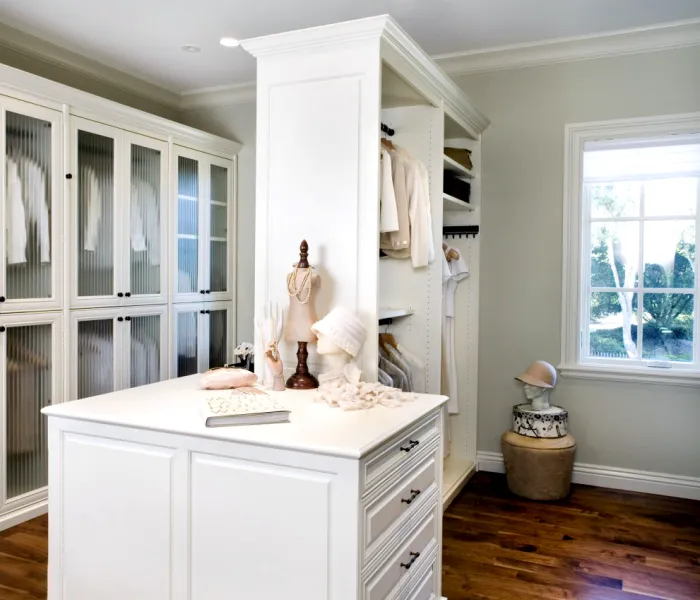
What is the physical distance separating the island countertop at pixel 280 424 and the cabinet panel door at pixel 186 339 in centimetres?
191

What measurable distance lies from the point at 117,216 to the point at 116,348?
0.78m

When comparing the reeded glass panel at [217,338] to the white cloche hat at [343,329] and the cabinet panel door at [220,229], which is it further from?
the white cloche hat at [343,329]

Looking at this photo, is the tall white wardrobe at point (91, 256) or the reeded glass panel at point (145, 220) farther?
the reeded glass panel at point (145, 220)

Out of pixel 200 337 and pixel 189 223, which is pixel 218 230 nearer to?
pixel 189 223

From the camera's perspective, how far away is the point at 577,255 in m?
3.77

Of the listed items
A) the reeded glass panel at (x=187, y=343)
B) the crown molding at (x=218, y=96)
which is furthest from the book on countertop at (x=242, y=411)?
the crown molding at (x=218, y=96)

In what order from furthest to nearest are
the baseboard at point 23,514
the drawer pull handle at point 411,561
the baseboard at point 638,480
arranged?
1. the baseboard at point 638,480
2. the baseboard at point 23,514
3. the drawer pull handle at point 411,561

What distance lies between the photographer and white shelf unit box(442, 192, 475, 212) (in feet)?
11.3

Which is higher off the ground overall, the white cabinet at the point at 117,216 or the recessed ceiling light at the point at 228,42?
the recessed ceiling light at the point at 228,42

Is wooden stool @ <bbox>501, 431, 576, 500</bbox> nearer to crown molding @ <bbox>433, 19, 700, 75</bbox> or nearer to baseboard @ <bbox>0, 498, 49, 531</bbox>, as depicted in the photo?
crown molding @ <bbox>433, 19, 700, 75</bbox>

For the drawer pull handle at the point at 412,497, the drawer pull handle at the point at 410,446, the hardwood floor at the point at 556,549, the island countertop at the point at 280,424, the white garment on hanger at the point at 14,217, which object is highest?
the white garment on hanger at the point at 14,217

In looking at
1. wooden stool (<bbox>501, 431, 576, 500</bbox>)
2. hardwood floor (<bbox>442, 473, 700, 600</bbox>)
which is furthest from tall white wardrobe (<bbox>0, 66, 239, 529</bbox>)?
wooden stool (<bbox>501, 431, 576, 500</bbox>)

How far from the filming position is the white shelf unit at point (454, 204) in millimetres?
3449

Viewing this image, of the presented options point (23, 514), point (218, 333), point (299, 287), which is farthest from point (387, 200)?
point (23, 514)
